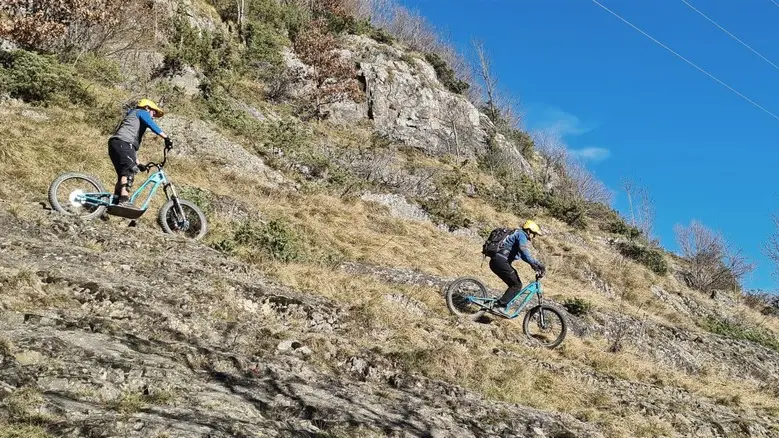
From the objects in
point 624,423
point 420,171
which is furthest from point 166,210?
point 420,171

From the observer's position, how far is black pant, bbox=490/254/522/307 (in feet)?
35.7

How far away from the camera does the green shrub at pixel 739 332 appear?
59.6ft

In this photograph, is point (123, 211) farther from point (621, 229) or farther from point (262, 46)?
point (621, 229)

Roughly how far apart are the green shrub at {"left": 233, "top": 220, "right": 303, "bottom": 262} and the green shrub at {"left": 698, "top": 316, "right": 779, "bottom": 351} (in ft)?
49.3

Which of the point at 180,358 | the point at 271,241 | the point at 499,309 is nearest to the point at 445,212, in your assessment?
the point at 499,309

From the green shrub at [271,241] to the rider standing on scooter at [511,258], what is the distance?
424 centimetres

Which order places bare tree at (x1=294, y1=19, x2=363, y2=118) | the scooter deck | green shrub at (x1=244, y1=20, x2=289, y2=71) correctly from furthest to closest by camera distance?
green shrub at (x1=244, y1=20, x2=289, y2=71)
bare tree at (x1=294, y1=19, x2=363, y2=118)
the scooter deck

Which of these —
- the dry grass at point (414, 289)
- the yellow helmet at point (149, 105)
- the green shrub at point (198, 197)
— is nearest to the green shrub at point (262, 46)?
the dry grass at point (414, 289)

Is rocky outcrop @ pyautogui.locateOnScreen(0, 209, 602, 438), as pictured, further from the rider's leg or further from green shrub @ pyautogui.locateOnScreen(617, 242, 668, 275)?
green shrub @ pyautogui.locateOnScreen(617, 242, 668, 275)

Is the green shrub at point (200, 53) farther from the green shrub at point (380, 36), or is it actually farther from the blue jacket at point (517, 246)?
the blue jacket at point (517, 246)

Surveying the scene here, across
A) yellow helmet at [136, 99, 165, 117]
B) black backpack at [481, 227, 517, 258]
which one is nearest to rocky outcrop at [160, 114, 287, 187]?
yellow helmet at [136, 99, 165, 117]

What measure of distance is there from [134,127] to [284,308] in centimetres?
413

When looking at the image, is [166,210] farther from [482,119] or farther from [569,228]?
[482,119]

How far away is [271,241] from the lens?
11.1m
